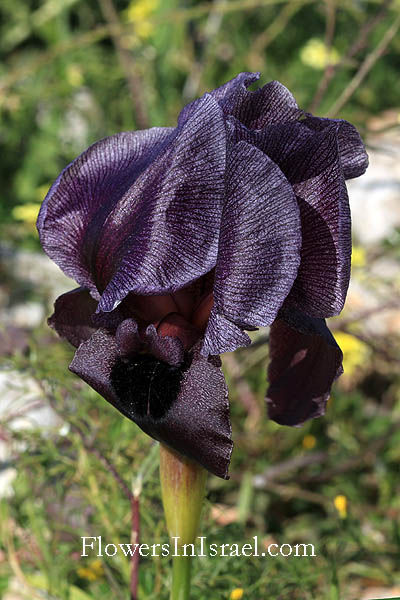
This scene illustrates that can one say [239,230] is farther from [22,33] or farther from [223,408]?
[22,33]

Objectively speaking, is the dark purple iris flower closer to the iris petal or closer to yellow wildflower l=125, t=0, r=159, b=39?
the iris petal

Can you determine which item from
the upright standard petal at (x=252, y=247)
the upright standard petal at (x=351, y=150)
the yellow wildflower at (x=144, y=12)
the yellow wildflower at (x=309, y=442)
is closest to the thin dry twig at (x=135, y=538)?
the upright standard petal at (x=252, y=247)

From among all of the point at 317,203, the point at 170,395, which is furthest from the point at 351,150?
the point at 170,395

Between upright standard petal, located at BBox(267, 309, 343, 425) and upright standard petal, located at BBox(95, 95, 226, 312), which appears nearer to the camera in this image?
upright standard petal, located at BBox(95, 95, 226, 312)

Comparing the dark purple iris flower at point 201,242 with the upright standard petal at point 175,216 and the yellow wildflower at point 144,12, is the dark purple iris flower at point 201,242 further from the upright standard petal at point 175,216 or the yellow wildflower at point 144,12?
the yellow wildflower at point 144,12

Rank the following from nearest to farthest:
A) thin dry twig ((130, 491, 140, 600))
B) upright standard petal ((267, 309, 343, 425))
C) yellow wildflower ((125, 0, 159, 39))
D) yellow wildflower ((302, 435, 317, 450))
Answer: upright standard petal ((267, 309, 343, 425)) → thin dry twig ((130, 491, 140, 600)) → yellow wildflower ((302, 435, 317, 450)) → yellow wildflower ((125, 0, 159, 39))

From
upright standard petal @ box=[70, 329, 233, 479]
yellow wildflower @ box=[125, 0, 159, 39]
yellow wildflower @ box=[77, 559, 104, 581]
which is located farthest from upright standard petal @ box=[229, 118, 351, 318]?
yellow wildflower @ box=[125, 0, 159, 39]
